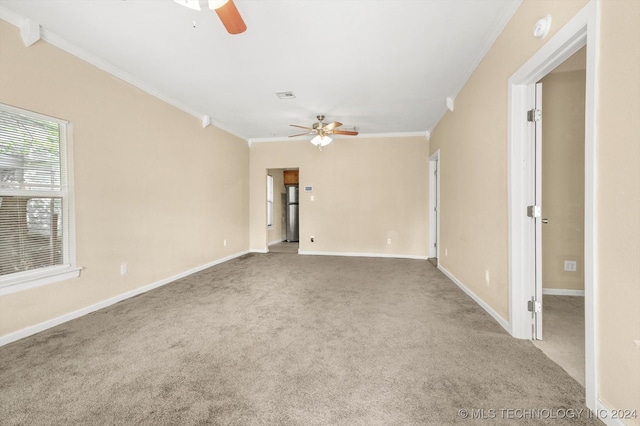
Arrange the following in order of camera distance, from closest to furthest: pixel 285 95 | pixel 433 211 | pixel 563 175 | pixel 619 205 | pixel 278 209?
pixel 619 205
pixel 563 175
pixel 285 95
pixel 433 211
pixel 278 209

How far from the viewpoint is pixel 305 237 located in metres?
6.42

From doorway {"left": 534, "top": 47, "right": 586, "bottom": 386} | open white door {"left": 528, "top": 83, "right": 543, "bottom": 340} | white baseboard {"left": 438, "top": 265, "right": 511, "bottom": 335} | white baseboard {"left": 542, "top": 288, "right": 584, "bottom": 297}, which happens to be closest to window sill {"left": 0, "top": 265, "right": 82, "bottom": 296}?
white baseboard {"left": 438, "top": 265, "right": 511, "bottom": 335}

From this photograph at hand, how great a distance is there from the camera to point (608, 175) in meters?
1.26

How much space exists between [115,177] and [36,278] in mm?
1250

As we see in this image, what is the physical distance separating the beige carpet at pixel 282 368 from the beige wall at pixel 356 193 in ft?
9.58

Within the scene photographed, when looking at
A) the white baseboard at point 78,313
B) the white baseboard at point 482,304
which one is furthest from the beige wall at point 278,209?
the white baseboard at point 482,304

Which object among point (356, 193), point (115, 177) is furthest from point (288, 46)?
point (356, 193)

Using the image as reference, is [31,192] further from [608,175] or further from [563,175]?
[563,175]

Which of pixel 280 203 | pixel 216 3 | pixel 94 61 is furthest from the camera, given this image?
pixel 280 203

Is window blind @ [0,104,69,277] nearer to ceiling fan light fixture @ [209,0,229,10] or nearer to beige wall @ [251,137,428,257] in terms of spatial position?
ceiling fan light fixture @ [209,0,229,10]

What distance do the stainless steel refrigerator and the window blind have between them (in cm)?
621

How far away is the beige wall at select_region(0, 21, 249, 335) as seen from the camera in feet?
7.70

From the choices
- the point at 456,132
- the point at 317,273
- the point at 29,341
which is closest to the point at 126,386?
the point at 29,341

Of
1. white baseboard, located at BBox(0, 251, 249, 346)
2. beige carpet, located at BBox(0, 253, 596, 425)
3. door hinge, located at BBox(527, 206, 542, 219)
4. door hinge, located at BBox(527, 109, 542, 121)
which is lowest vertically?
beige carpet, located at BBox(0, 253, 596, 425)
